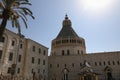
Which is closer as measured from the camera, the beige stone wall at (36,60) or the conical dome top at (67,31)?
the beige stone wall at (36,60)

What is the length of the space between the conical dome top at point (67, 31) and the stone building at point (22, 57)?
1154 cm

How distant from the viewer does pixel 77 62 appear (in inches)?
1722

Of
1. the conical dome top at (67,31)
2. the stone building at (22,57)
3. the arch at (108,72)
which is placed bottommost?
the arch at (108,72)

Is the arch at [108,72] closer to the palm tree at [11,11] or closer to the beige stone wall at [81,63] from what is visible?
the beige stone wall at [81,63]

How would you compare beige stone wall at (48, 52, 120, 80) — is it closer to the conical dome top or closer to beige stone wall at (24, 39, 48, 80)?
beige stone wall at (24, 39, 48, 80)

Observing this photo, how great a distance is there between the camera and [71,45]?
161 ft

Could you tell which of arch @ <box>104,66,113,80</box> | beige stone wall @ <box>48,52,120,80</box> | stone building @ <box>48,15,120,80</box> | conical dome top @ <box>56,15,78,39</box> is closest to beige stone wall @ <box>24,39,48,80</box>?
beige stone wall @ <box>48,52,120,80</box>

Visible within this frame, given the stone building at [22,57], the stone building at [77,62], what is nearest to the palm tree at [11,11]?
the stone building at [22,57]

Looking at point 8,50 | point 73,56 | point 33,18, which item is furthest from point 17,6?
point 73,56

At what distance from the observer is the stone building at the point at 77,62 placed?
39031mm

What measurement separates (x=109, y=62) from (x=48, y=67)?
19.6 meters

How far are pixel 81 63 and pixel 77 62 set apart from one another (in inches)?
51.3

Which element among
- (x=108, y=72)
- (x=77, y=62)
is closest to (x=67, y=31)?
(x=77, y=62)

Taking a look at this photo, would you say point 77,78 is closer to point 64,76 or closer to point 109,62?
point 64,76
